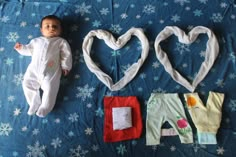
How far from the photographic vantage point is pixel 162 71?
5.16 ft

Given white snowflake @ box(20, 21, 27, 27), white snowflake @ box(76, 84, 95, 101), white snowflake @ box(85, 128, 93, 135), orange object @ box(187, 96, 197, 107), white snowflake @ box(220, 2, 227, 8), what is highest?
white snowflake @ box(220, 2, 227, 8)

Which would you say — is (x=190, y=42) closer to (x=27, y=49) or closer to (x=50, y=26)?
(x=50, y=26)

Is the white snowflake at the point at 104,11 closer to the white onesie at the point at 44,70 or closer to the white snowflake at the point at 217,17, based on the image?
the white onesie at the point at 44,70

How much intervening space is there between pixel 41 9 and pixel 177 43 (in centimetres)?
84

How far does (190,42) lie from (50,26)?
780mm

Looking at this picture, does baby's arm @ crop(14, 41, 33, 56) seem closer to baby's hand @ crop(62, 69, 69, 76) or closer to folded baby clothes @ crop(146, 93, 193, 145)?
baby's hand @ crop(62, 69, 69, 76)

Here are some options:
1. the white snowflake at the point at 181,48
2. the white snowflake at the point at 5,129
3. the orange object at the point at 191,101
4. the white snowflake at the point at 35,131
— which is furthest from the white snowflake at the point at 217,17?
the white snowflake at the point at 5,129

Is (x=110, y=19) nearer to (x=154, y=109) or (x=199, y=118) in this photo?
(x=154, y=109)

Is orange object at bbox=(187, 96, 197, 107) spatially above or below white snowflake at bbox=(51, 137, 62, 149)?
above

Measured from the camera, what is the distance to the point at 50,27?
1585 millimetres

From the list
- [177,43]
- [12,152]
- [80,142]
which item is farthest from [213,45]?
[12,152]

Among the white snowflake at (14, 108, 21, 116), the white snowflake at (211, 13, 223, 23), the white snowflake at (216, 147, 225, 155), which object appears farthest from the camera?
the white snowflake at (211, 13, 223, 23)

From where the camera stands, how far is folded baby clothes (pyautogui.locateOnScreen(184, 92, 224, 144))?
4.68 ft

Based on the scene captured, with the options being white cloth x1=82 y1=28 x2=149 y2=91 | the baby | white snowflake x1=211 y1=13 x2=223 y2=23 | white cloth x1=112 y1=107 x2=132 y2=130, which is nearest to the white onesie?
the baby
